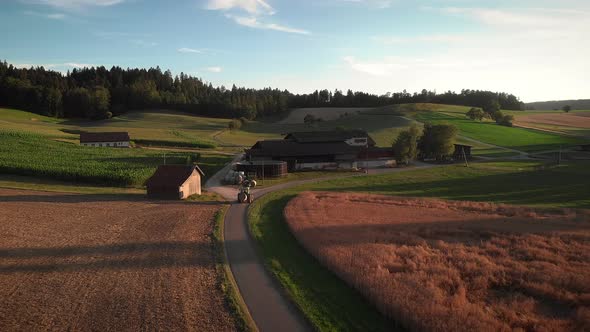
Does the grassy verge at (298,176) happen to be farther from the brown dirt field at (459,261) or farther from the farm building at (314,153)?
the brown dirt field at (459,261)

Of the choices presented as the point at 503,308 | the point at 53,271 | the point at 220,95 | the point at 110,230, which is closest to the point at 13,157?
the point at 110,230

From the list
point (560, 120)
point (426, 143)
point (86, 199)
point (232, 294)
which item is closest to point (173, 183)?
point (86, 199)

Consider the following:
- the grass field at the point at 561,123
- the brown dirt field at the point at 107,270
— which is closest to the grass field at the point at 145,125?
the brown dirt field at the point at 107,270

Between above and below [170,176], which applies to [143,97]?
above

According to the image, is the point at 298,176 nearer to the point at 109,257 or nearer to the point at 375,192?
the point at 375,192

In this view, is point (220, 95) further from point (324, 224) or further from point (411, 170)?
point (324, 224)

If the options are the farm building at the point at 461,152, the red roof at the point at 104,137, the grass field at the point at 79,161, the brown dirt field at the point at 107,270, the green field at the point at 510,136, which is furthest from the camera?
the green field at the point at 510,136
